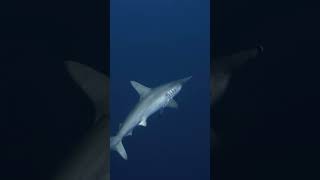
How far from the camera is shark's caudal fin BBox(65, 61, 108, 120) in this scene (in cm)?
245

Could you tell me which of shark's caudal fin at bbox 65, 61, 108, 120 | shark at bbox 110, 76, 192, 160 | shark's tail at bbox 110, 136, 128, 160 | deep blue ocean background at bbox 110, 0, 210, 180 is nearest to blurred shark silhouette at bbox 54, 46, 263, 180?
shark's caudal fin at bbox 65, 61, 108, 120

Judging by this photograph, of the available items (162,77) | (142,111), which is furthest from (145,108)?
(162,77)

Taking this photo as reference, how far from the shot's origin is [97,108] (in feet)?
8.53

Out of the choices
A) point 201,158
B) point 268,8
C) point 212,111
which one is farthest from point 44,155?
point 201,158

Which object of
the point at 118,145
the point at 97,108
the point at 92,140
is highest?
the point at 118,145

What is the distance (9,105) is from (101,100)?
20.9 inches

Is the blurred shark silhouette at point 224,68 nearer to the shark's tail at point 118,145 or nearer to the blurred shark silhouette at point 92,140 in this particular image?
the blurred shark silhouette at point 92,140

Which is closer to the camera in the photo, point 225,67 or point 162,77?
point 225,67

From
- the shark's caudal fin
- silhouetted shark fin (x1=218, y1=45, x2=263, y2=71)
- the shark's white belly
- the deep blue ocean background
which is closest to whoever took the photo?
the shark's caudal fin

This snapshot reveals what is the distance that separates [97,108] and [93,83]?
0.49 ft

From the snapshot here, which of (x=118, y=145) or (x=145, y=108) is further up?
(x=145, y=108)

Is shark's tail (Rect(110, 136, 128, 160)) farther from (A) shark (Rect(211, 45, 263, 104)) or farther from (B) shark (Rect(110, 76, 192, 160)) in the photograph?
(A) shark (Rect(211, 45, 263, 104))

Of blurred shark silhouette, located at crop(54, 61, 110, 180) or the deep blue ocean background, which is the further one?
the deep blue ocean background

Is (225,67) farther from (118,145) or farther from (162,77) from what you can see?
(162,77)
